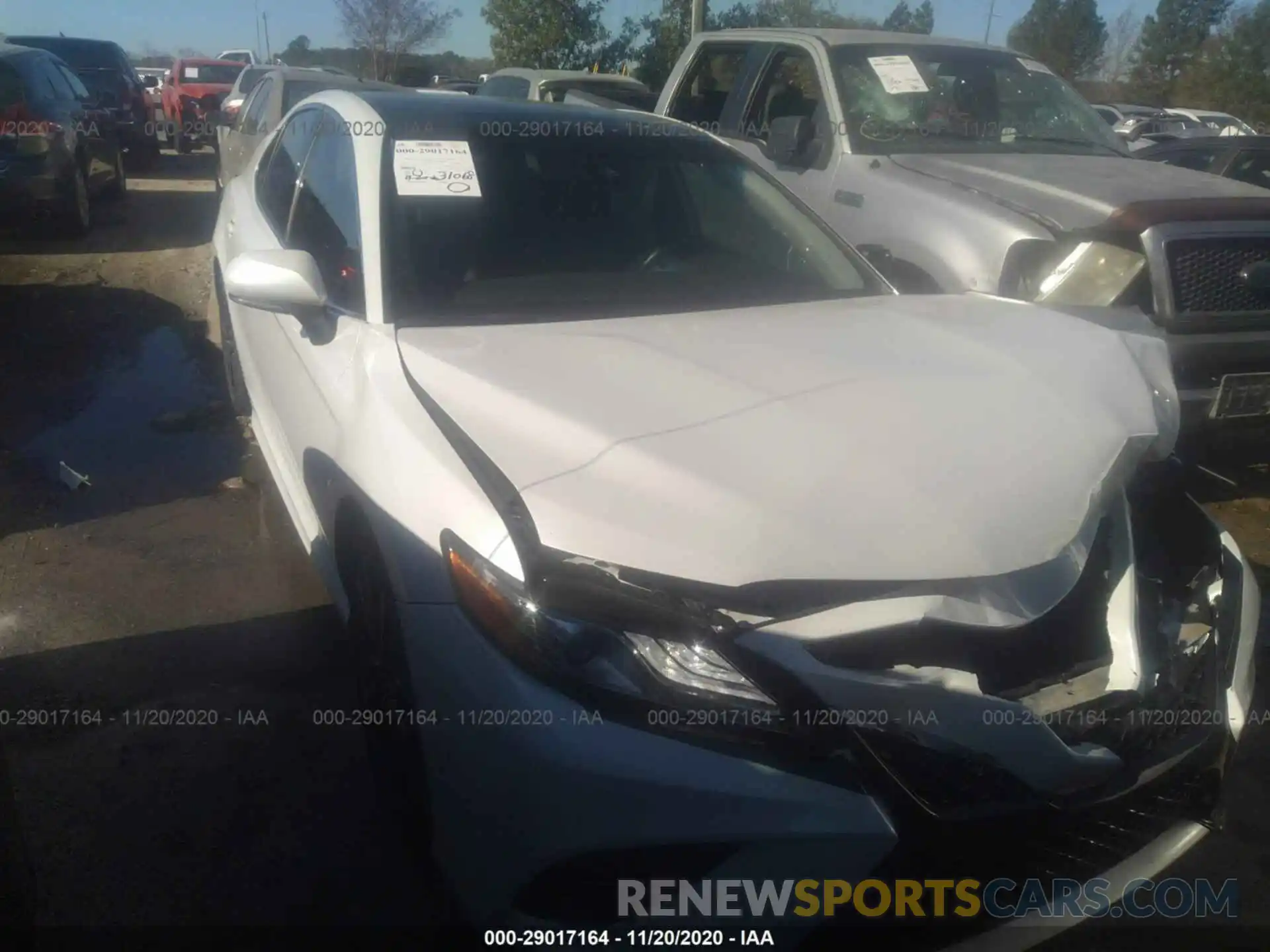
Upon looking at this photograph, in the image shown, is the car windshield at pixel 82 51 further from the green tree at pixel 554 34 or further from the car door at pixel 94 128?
the green tree at pixel 554 34

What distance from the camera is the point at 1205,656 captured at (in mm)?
2264

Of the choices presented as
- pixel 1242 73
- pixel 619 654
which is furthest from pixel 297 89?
pixel 1242 73

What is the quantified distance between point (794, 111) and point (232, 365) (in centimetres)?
336

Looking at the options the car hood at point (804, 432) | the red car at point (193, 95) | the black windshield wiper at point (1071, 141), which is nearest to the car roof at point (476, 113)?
the car hood at point (804, 432)

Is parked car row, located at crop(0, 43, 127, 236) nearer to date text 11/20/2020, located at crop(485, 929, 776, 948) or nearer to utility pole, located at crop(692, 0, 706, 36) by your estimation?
utility pole, located at crop(692, 0, 706, 36)

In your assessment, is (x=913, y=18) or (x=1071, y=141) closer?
(x=1071, y=141)

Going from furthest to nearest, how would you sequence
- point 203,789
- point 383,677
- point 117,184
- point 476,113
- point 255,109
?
point 117,184
point 255,109
point 476,113
point 203,789
point 383,677

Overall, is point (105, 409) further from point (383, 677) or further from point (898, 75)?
point (898, 75)

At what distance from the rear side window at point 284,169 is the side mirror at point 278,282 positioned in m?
0.91

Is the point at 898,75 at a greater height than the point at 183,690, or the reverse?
the point at 898,75

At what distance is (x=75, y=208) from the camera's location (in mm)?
9219

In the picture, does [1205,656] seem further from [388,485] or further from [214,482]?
[214,482]

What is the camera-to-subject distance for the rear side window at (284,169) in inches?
152

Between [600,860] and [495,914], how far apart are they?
250 millimetres
